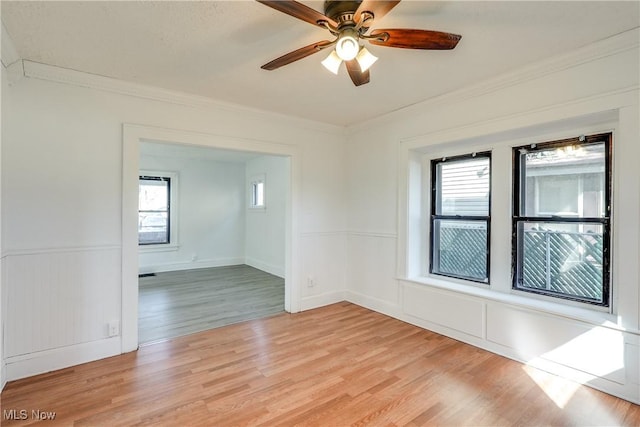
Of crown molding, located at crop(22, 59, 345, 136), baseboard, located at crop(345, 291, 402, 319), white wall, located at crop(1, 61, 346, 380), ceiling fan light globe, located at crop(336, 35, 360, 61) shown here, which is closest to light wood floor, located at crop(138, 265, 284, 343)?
white wall, located at crop(1, 61, 346, 380)

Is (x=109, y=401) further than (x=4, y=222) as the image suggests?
No

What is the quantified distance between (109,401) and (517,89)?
393 centimetres

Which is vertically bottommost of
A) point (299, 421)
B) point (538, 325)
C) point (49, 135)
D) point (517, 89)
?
point (299, 421)

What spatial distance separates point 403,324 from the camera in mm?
3459

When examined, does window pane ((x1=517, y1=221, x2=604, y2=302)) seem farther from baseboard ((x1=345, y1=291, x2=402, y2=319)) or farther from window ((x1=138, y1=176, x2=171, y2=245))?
window ((x1=138, y1=176, x2=171, y2=245))

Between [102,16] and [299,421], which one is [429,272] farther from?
[102,16]

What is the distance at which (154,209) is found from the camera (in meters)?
6.36

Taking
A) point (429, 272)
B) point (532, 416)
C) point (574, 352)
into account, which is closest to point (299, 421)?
point (532, 416)

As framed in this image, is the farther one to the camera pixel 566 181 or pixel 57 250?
pixel 566 181

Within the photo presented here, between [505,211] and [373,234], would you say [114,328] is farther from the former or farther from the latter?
[505,211]

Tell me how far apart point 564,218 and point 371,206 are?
6.50 ft

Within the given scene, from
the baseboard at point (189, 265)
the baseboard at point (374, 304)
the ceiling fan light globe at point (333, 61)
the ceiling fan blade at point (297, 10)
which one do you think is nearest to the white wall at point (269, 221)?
the baseboard at point (189, 265)

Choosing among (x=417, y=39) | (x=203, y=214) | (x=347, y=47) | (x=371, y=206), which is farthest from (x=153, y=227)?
(x=417, y=39)

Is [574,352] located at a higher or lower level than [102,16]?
lower
